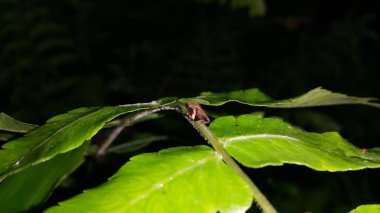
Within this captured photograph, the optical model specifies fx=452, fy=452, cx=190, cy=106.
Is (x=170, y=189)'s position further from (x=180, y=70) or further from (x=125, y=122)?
(x=180, y=70)

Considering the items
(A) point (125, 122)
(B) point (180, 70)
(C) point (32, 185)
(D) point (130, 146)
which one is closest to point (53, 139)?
(C) point (32, 185)

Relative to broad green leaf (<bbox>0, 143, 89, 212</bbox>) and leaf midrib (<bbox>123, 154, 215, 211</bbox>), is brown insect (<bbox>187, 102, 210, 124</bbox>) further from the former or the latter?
broad green leaf (<bbox>0, 143, 89, 212</bbox>)

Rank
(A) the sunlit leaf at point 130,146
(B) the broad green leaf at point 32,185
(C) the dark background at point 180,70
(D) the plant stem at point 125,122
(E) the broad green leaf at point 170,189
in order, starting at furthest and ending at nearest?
1. (C) the dark background at point 180,70
2. (A) the sunlit leaf at point 130,146
3. (D) the plant stem at point 125,122
4. (B) the broad green leaf at point 32,185
5. (E) the broad green leaf at point 170,189

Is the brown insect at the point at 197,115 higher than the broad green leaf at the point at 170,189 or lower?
higher

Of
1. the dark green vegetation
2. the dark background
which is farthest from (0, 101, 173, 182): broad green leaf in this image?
the dark background

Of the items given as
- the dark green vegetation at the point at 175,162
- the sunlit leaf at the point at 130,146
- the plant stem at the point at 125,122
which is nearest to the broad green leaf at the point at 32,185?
the dark green vegetation at the point at 175,162

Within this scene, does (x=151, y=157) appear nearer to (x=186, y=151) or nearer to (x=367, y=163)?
(x=186, y=151)

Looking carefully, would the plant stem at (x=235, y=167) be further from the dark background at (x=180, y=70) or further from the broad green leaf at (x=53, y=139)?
the dark background at (x=180, y=70)
